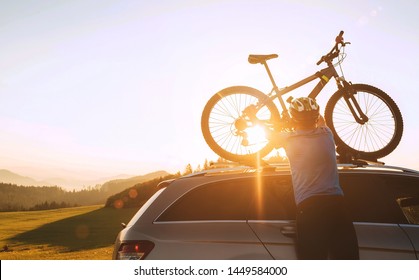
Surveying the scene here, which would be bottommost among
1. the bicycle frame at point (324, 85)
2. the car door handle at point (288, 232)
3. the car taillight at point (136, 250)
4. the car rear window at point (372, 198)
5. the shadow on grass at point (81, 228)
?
the shadow on grass at point (81, 228)

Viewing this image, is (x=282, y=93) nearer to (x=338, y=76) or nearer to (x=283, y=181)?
(x=338, y=76)

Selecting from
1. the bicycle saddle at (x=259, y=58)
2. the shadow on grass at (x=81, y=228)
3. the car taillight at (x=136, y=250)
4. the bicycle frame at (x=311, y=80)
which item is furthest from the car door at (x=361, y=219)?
the shadow on grass at (x=81, y=228)

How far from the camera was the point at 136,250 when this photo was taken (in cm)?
364

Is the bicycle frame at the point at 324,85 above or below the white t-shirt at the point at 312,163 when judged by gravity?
above

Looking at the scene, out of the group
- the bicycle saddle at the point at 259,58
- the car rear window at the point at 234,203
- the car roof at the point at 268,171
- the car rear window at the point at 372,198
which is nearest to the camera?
the car rear window at the point at 234,203

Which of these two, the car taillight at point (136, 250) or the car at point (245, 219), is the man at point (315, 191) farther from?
the car taillight at point (136, 250)

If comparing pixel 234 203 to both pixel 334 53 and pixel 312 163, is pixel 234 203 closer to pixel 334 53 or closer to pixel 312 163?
pixel 312 163

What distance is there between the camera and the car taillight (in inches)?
143

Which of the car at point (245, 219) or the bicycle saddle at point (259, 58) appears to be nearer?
the car at point (245, 219)

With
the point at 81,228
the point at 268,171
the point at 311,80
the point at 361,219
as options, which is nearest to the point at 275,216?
the point at 268,171

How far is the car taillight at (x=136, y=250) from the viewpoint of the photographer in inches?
143

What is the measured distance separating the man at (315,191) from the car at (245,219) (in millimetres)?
204

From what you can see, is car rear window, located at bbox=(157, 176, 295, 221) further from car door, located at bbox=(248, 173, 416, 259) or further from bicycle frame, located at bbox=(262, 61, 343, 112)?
bicycle frame, located at bbox=(262, 61, 343, 112)
